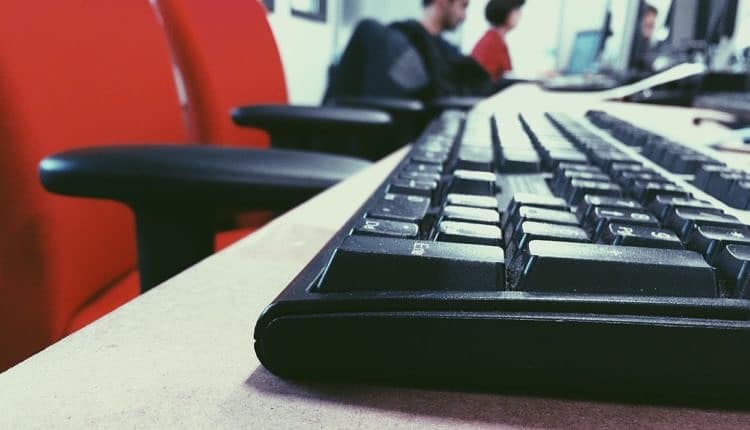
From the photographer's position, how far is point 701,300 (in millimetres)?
195

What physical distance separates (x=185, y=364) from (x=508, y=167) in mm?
311

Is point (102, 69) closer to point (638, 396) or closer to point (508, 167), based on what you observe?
point (508, 167)

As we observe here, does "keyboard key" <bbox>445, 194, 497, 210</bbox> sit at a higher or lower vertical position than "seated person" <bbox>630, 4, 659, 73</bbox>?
lower

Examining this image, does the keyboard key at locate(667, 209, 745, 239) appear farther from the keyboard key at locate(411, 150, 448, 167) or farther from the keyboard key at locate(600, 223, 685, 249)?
the keyboard key at locate(411, 150, 448, 167)

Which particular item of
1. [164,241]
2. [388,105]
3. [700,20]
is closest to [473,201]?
[164,241]

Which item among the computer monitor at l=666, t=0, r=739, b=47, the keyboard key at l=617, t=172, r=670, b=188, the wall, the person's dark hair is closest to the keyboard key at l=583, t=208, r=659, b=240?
the keyboard key at l=617, t=172, r=670, b=188

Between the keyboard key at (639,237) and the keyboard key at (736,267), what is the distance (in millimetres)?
16

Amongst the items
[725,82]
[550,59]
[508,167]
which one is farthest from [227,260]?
[550,59]

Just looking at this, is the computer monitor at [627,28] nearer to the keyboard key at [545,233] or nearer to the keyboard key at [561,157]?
the keyboard key at [561,157]

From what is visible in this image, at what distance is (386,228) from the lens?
9.7 inches

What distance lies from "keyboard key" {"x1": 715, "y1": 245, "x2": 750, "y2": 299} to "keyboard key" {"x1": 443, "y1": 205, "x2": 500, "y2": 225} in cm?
8

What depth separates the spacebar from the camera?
0.20 meters

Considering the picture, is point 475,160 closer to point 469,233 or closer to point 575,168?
point 575,168

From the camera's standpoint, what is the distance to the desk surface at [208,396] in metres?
0.18
